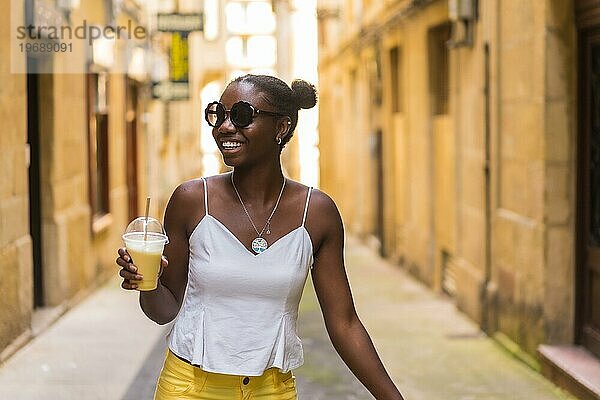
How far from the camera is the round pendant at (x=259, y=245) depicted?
3.05 m

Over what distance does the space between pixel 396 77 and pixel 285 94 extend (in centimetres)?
1380

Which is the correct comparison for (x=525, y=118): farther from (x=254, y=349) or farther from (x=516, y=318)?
(x=254, y=349)

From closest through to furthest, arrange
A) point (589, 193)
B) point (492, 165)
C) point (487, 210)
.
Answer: point (589, 193) < point (492, 165) < point (487, 210)

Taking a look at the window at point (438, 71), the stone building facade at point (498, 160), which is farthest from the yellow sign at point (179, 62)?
the window at point (438, 71)

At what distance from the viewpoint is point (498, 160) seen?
31.9 feet

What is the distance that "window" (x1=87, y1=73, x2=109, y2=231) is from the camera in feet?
42.6

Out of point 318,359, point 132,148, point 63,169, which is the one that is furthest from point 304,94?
point 132,148

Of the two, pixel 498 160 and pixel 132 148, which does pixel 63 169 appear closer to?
pixel 498 160

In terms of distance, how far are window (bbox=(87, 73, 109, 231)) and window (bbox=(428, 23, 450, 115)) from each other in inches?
160

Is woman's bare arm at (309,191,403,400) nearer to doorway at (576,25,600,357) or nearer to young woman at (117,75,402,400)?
young woman at (117,75,402,400)

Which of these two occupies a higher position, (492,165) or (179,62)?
(179,62)

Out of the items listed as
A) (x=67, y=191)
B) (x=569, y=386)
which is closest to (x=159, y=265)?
(x=569, y=386)

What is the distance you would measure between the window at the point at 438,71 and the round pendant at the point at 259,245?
1071cm

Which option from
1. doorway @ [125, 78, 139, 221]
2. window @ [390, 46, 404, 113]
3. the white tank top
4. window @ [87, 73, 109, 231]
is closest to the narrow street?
window @ [87, 73, 109, 231]
